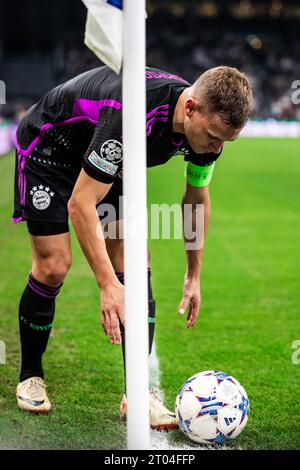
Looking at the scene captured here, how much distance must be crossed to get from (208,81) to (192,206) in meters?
0.97

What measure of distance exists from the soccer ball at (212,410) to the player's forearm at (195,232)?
2.19 feet

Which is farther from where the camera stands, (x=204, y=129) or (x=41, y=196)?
(x=41, y=196)

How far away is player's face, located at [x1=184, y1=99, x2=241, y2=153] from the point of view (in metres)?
3.07

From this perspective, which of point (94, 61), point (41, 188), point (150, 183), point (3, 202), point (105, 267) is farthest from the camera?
point (94, 61)

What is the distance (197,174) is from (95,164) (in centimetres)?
92

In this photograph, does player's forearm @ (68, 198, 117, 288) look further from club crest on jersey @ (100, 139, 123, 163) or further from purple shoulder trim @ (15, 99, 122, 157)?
purple shoulder trim @ (15, 99, 122, 157)

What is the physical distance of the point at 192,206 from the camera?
3.87 metres

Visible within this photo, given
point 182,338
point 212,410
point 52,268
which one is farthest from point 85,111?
point 182,338

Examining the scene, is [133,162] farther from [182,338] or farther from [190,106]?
[182,338]

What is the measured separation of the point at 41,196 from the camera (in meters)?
3.66

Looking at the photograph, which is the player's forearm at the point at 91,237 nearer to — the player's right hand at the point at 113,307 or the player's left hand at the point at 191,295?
the player's right hand at the point at 113,307

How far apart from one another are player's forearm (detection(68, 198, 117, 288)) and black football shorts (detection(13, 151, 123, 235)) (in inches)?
27.0

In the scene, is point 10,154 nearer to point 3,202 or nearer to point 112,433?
point 3,202

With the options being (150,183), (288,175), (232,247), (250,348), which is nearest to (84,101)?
(250,348)
